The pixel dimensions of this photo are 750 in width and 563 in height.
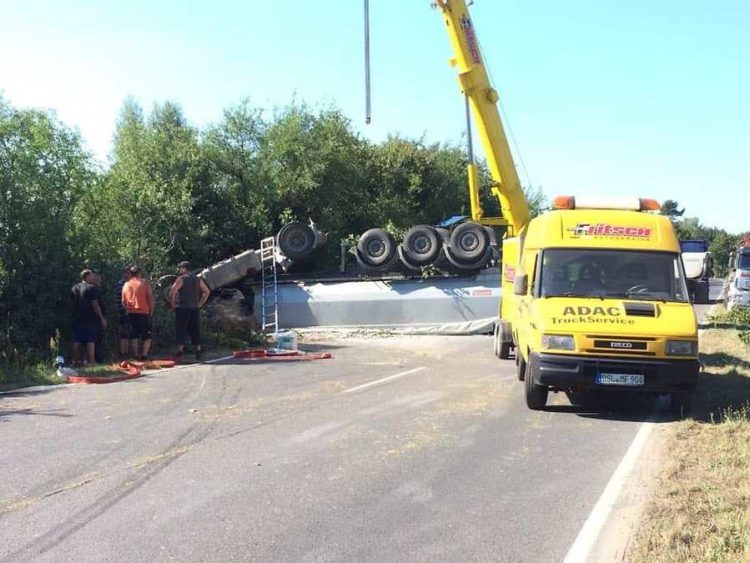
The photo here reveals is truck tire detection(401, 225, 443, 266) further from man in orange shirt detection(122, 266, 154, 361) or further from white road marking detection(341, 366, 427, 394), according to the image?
man in orange shirt detection(122, 266, 154, 361)

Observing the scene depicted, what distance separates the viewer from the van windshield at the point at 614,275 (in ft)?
29.0

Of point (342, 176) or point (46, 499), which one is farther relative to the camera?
point (342, 176)

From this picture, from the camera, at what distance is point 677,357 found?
7.97 meters

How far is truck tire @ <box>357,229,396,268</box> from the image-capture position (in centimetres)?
2008

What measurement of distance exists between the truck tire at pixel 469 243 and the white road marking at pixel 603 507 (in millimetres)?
12146

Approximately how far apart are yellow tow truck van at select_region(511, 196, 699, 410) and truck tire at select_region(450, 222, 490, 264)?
9034 millimetres

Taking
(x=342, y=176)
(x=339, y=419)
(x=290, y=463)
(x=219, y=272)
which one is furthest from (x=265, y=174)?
(x=290, y=463)

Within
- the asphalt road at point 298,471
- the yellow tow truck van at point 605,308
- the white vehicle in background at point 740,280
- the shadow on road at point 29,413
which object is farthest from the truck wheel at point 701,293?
the white vehicle in background at point 740,280

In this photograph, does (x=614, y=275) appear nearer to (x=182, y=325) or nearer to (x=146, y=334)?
(x=182, y=325)

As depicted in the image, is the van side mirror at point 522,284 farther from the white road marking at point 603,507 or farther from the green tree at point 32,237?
the green tree at point 32,237

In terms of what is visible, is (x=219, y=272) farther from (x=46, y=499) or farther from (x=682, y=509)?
(x=682, y=509)

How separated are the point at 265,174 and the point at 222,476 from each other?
64.4 ft

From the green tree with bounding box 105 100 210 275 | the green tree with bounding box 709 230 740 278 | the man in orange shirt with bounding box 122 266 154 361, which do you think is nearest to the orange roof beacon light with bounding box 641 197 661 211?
the man in orange shirt with bounding box 122 266 154 361

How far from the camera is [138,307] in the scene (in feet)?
43.1
